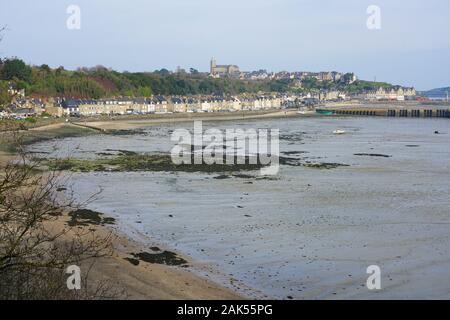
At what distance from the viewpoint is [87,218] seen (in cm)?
1408

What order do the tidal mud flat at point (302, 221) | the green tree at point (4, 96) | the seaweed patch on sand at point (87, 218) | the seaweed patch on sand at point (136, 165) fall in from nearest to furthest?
the green tree at point (4, 96)
the tidal mud flat at point (302, 221)
the seaweed patch on sand at point (87, 218)
the seaweed patch on sand at point (136, 165)

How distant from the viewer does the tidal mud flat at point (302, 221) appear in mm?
9992

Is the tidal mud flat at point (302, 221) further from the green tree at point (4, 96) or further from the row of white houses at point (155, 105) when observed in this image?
the row of white houses at point (155, 105)

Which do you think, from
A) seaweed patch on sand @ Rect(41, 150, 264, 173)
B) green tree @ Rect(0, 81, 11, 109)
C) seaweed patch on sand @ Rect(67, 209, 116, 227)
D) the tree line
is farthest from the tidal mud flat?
the tree line

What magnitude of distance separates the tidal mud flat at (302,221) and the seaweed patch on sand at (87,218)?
0.39m

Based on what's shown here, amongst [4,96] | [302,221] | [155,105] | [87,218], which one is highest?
[4,96]

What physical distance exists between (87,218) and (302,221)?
5156 millimetres

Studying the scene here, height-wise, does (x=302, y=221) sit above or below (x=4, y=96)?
A: below

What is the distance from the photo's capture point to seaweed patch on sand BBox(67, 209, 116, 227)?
13531mm

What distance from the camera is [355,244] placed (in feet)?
40.0

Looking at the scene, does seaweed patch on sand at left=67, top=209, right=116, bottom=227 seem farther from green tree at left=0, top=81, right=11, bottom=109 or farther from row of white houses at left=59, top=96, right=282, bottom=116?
row of white houses at left=59, top=96, right=282, bottom=116

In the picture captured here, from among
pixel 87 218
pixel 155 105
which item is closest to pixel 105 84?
pixel 155 105

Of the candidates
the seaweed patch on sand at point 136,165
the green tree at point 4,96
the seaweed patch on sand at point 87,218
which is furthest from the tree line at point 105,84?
the green tree at point 4,96

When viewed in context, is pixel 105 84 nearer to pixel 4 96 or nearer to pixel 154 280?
pixel 154 280
